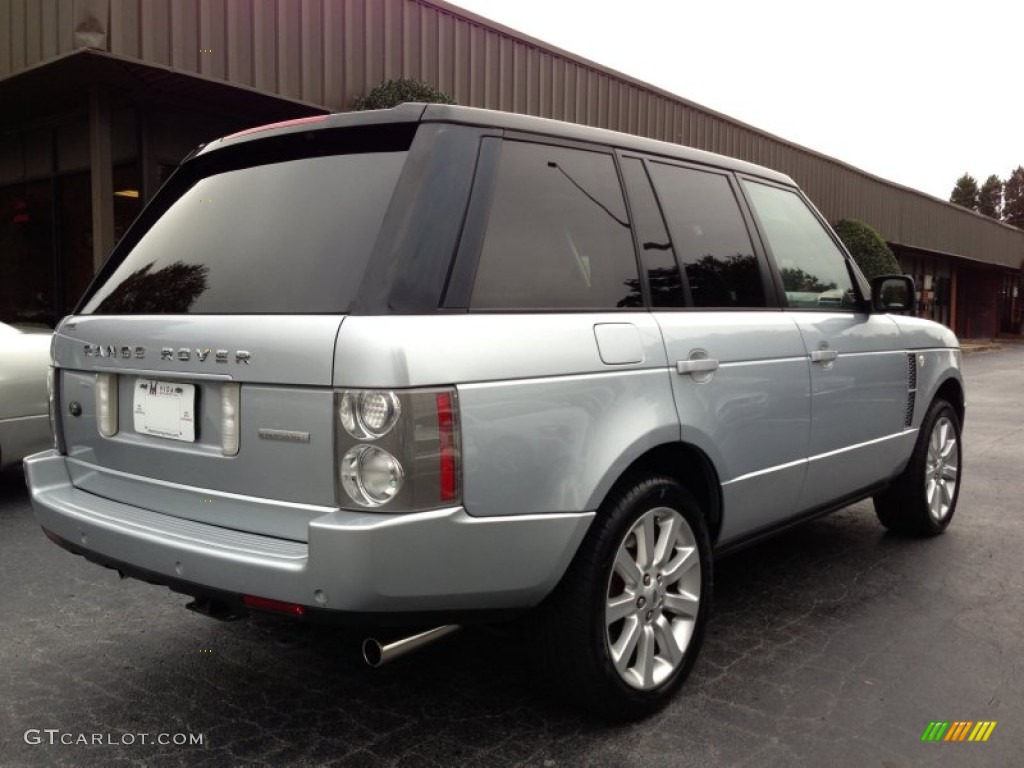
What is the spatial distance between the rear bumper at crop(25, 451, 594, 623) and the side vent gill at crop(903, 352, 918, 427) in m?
2.68

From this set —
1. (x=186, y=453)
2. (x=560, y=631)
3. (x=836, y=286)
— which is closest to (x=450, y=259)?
(x=186, y=453)

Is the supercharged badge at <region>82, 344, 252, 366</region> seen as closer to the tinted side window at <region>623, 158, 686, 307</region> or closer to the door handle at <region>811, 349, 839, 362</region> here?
the tinted side window at <region>623, 158, 686, 307</region>

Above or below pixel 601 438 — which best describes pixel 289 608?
below

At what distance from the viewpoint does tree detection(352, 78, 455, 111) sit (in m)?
9.55

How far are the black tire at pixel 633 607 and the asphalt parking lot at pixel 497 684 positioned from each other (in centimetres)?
15

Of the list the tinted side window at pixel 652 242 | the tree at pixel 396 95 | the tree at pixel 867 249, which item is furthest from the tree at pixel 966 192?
the tinted side window at pixel 652 242

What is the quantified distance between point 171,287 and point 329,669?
4.87 feet

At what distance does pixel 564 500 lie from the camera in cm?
244

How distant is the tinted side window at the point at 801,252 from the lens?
3779 millimetres

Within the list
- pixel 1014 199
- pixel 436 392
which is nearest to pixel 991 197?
pixel 1014 199

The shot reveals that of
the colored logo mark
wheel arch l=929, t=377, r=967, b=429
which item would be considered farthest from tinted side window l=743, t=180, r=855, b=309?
the colored logo mark

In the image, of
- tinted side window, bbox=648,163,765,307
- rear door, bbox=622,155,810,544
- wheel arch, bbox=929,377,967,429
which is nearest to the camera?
rear door, bbox=622,155,810,544

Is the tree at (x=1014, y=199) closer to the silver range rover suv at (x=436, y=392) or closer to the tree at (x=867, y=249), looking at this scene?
the tree at (x=867, y=249)

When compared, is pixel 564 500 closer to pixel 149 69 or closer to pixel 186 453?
pixel 186 453
